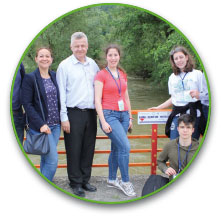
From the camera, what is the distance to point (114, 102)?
71.9 inches

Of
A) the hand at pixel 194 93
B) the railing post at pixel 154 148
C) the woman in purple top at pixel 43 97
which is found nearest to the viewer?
the woman in purple top at pixel 43 97

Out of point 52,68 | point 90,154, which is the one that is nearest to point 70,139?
point 90,154

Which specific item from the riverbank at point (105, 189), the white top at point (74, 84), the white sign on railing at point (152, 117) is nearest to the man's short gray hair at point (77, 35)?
the white top at point (74, 84)

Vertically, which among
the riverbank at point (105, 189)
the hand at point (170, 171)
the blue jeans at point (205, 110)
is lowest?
the riverbank at point (105, 189)

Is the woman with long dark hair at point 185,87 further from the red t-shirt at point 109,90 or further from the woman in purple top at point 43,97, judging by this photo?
the woman in purple top at point 43,97

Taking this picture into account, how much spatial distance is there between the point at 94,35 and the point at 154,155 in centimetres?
96

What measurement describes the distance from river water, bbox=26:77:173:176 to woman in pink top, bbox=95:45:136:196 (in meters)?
0.15

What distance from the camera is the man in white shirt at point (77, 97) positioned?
1813 millimetres

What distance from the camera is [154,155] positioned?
86.0 inches

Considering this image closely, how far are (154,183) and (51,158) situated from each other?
70 cm

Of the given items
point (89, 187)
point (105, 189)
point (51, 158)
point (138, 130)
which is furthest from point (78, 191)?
point (138, 130)

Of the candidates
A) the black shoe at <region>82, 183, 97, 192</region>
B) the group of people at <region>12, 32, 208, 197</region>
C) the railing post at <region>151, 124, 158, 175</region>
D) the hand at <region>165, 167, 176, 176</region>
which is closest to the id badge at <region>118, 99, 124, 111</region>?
the group of people at <region>12, 32, 208, 197</region>

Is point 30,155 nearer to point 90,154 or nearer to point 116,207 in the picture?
point 90,154

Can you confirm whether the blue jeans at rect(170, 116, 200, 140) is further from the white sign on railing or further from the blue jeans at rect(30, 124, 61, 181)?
the blue jeans at rect(30, 124, 61, 181)
